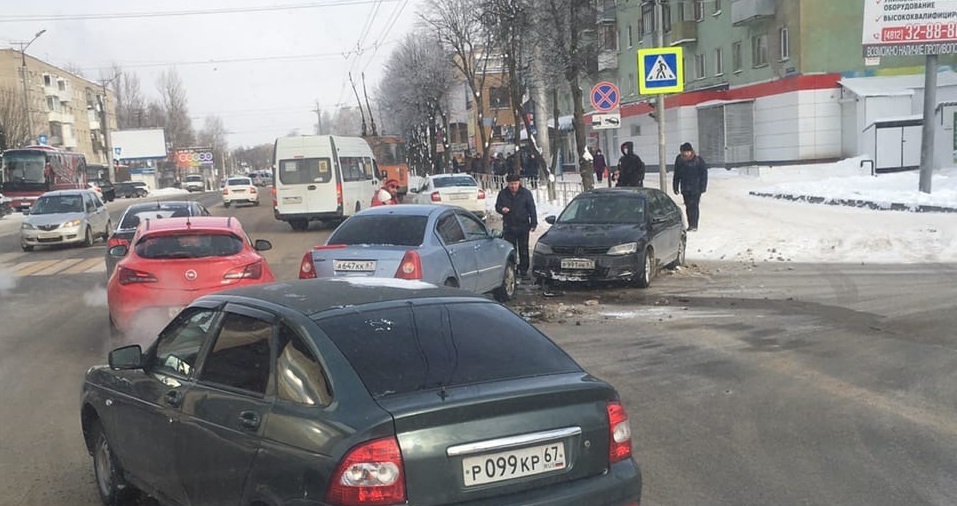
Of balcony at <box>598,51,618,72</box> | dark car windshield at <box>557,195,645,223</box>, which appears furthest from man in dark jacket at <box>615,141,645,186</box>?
balcony at <box>598,51,618,72</box>

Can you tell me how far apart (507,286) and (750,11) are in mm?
30294

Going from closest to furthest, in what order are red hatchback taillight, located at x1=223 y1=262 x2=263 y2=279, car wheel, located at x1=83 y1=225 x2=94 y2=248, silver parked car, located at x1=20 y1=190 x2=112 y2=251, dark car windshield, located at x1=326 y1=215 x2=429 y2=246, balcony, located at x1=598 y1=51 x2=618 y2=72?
red hatchback taillight, located at x1=223 y1=262 x2=263 y2=279 < dark car windshield, located at x1=326 y1=215 x2=429 y2=246 < silver parked car, located at x1=20 y1=190 x2=112 y2=251 < car wheel, located at x1=83 y1=225 x2=94 y2=248 < balcony, located at x1=598 y1=51 x2=618 y2=72

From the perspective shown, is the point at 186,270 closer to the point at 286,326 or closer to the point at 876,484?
the point at 286,326

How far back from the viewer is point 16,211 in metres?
46.2

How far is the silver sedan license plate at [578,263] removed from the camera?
13.6m

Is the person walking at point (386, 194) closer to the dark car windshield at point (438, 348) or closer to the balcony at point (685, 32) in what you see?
the dark car windshield at point (438, 348)

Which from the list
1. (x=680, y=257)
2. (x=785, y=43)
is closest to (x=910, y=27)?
(x=680, y=257)

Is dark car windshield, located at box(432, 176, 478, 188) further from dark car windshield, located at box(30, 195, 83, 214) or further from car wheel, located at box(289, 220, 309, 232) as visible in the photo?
dark car windshield, located at box(30, 195, 83, 214)

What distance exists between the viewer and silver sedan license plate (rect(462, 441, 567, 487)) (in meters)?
3.45

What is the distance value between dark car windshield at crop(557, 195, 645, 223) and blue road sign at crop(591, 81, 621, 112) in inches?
173

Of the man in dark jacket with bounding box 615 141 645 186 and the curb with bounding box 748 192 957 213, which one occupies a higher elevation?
the man in dark jacket with bounding box 615 141 645 186

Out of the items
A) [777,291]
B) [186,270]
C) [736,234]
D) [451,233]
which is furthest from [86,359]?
[736,234]

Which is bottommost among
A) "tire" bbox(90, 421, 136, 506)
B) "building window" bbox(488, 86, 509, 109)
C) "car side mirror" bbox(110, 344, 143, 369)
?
"tire" bbox(90, 421, 136, 506)

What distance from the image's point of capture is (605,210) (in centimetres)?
1509
